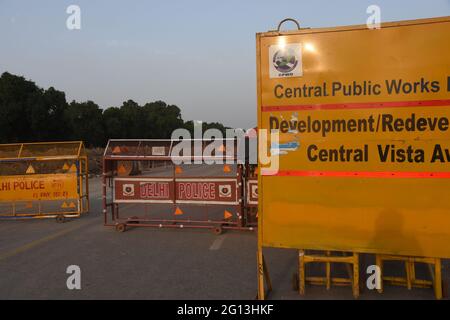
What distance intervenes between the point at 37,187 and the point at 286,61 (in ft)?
29.1

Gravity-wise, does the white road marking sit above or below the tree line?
below

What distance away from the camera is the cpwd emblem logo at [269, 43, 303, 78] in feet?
14.8

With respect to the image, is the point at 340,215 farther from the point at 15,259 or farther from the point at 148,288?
the point at 15,259

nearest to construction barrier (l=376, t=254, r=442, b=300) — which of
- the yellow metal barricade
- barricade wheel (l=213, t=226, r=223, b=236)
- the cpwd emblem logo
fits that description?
the yellow metal barricade

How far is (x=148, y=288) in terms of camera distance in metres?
5.35

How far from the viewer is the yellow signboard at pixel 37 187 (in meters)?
10.8

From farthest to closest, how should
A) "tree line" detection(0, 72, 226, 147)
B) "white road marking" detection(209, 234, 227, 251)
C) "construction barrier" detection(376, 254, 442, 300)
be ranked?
"tree line" detection(0, 72, 226, 147), "white road marking" detection(209, 234, 227, 251), "construction barrier" detection(376, 254, 442, 300)

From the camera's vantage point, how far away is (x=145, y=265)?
643 centimetres

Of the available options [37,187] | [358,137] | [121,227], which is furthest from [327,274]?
[37,187]

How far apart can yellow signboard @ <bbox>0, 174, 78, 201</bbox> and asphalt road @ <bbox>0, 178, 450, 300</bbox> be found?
56.8 inches

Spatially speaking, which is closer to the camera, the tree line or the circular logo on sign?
the circular logo on sign

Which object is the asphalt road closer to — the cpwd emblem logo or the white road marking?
the white road marking

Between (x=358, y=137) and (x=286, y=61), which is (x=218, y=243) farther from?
(x=286, y=61)
